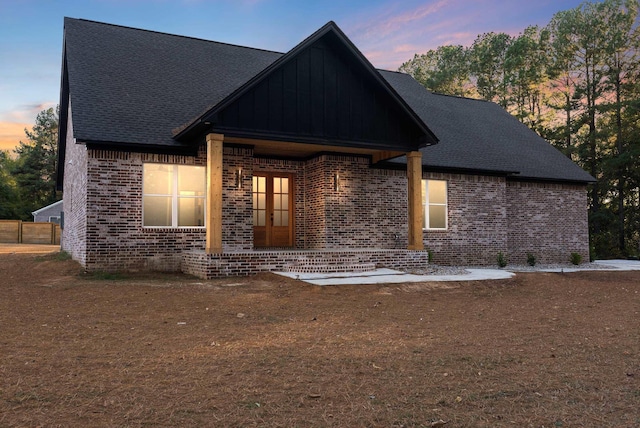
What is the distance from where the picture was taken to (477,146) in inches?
752

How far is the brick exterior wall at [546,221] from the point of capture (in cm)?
1883

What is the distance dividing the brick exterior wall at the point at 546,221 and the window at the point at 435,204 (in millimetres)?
3094

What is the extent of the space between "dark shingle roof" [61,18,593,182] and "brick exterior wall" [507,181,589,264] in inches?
24.6

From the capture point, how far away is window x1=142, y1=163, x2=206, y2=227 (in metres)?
13.3

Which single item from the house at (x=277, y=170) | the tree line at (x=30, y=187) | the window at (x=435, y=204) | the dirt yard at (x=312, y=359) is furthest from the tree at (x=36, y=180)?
the dirt yard at (x=312, y=359)

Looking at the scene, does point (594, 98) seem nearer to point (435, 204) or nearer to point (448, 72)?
point (448, 72)

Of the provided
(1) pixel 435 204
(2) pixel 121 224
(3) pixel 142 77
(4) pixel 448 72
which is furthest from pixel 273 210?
(4) pixel 448 72

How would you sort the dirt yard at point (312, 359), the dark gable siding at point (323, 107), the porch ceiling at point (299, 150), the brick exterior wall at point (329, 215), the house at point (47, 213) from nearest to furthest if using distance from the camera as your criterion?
the dirt yard at point (312, 359) → the dark gable siding at point (323, 107) → the brick exterior wall at point (329, 215) → the porch ceiling at point (299, 150) → the house at point (47, 213)

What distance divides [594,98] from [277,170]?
2695cm

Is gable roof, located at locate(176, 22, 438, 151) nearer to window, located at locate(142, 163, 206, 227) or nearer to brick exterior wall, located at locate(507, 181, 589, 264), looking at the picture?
window, located at locate(142, 163, 206, 227)

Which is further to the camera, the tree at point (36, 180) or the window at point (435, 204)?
the tree at point (36, 180)

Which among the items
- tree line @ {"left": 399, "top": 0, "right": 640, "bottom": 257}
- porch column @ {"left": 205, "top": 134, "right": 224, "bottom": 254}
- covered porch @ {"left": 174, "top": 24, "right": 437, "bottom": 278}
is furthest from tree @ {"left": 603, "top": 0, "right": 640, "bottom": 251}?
porch column @ {"left": 205, "top": 134, "right": 224, "bottom": 254}

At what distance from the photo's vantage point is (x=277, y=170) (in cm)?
1561

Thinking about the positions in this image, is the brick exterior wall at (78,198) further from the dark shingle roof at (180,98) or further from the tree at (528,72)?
the tree at (528,72)
